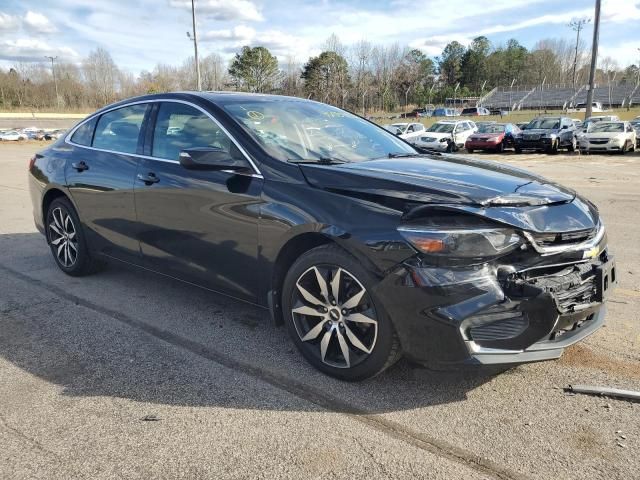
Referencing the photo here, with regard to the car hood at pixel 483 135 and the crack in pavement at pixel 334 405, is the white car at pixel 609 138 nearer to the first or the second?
the car hood at pixel 483 135

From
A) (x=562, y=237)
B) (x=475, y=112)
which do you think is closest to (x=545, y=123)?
(x=562, y=237)

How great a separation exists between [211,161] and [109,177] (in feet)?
5.04

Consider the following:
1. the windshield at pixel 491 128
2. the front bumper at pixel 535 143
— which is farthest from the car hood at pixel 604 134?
the windshield at pixel 491 128

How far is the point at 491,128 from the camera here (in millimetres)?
28156

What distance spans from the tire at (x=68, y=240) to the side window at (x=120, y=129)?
30.4 inches

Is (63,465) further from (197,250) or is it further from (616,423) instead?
(616,423)

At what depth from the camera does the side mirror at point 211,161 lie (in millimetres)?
3443

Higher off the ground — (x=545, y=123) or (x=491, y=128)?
(x=545, y=123)

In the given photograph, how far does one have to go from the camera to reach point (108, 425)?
281cm

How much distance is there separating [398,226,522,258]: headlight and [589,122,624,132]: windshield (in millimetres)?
25350

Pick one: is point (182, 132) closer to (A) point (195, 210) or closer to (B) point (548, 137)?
(A) point (195, 210)

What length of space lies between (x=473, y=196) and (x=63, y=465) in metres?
2.41

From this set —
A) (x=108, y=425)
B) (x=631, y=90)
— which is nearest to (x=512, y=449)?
(x=108, y=425)

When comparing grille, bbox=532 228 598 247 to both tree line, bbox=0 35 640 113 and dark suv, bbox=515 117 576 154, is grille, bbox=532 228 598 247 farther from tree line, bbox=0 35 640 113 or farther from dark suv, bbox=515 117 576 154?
tree line, bbox=0 35 640 113
